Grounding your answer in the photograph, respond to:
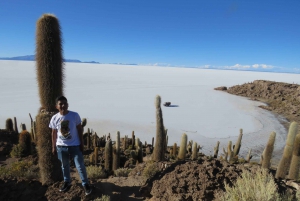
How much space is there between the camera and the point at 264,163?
7.28 m

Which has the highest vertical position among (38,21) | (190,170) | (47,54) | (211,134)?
(38,21)

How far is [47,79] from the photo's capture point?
189 inches

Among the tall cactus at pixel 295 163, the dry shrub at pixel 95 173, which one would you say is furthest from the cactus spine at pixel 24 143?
the tall cactus at pixel 295 163

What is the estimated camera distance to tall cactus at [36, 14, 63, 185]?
15.7 ft

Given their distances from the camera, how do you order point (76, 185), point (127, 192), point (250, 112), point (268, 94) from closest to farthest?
point (76, 185)
point (127, 192)
point (250, 112)
point (268, 94)

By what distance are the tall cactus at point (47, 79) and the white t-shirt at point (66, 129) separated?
100 cm

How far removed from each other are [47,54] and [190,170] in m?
3.87

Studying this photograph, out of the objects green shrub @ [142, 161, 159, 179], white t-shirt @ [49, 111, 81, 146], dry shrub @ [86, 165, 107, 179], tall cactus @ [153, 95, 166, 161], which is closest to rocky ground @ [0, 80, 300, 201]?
green shrub @ [142, 161, 159, 179]

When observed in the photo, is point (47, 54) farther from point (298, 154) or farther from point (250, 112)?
point (250, 112)

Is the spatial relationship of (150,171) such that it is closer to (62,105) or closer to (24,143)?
(62,105)

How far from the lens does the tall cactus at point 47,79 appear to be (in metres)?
4.78

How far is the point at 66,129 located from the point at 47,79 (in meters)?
1.54

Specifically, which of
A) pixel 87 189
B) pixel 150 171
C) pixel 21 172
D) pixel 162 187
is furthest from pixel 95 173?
pixel 162 187

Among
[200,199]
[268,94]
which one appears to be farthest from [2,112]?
[268,94]
